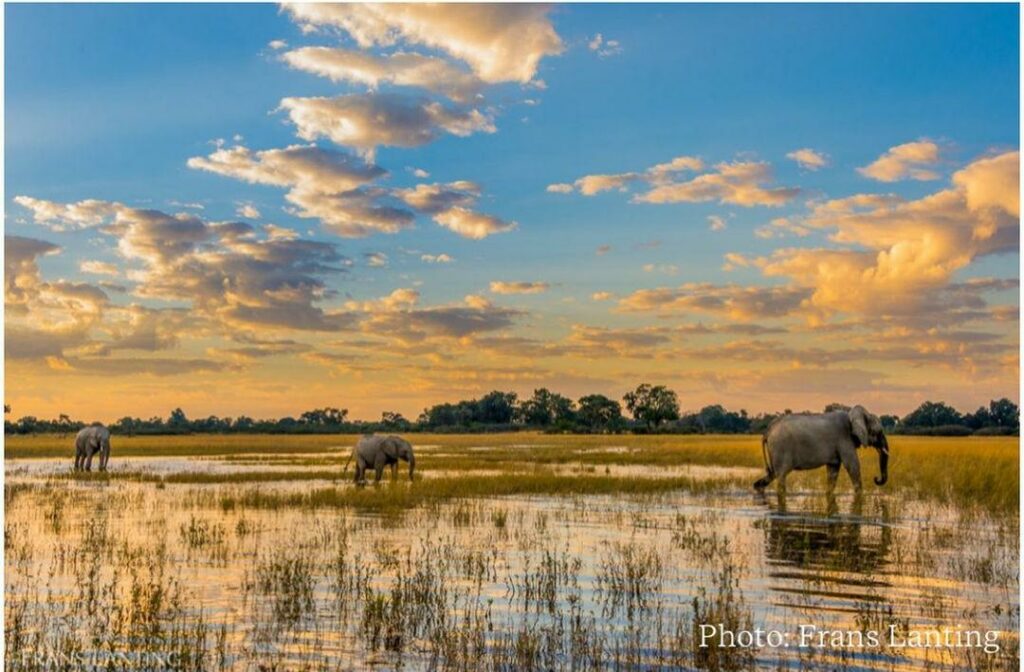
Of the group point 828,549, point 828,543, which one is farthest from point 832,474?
point 828,549

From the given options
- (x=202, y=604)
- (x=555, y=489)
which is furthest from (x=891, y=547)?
(x=555, y=489)

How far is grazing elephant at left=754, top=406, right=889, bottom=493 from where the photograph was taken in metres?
22.3

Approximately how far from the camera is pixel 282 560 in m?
13.0

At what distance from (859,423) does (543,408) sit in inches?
5410

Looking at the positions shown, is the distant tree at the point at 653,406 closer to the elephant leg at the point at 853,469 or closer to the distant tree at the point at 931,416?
the distant tree at the point at 931,416

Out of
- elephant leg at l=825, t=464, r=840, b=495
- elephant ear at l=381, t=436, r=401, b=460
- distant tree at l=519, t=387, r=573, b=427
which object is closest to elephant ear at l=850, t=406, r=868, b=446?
elephant leg at l=825, t=464, r=840, b=495

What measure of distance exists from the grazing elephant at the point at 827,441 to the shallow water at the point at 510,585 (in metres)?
3.04

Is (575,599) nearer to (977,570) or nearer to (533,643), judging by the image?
(533,643)

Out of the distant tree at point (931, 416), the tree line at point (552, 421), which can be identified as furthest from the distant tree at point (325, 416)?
the distant tree at point (931, 416)

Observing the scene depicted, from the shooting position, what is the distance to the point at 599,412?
144 m

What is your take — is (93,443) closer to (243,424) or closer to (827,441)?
(827,441)

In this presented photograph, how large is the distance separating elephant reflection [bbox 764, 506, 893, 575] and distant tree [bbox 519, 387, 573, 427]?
5366 inches

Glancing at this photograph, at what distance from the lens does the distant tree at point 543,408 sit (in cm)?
15675

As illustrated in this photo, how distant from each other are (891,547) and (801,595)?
419 centimetres
